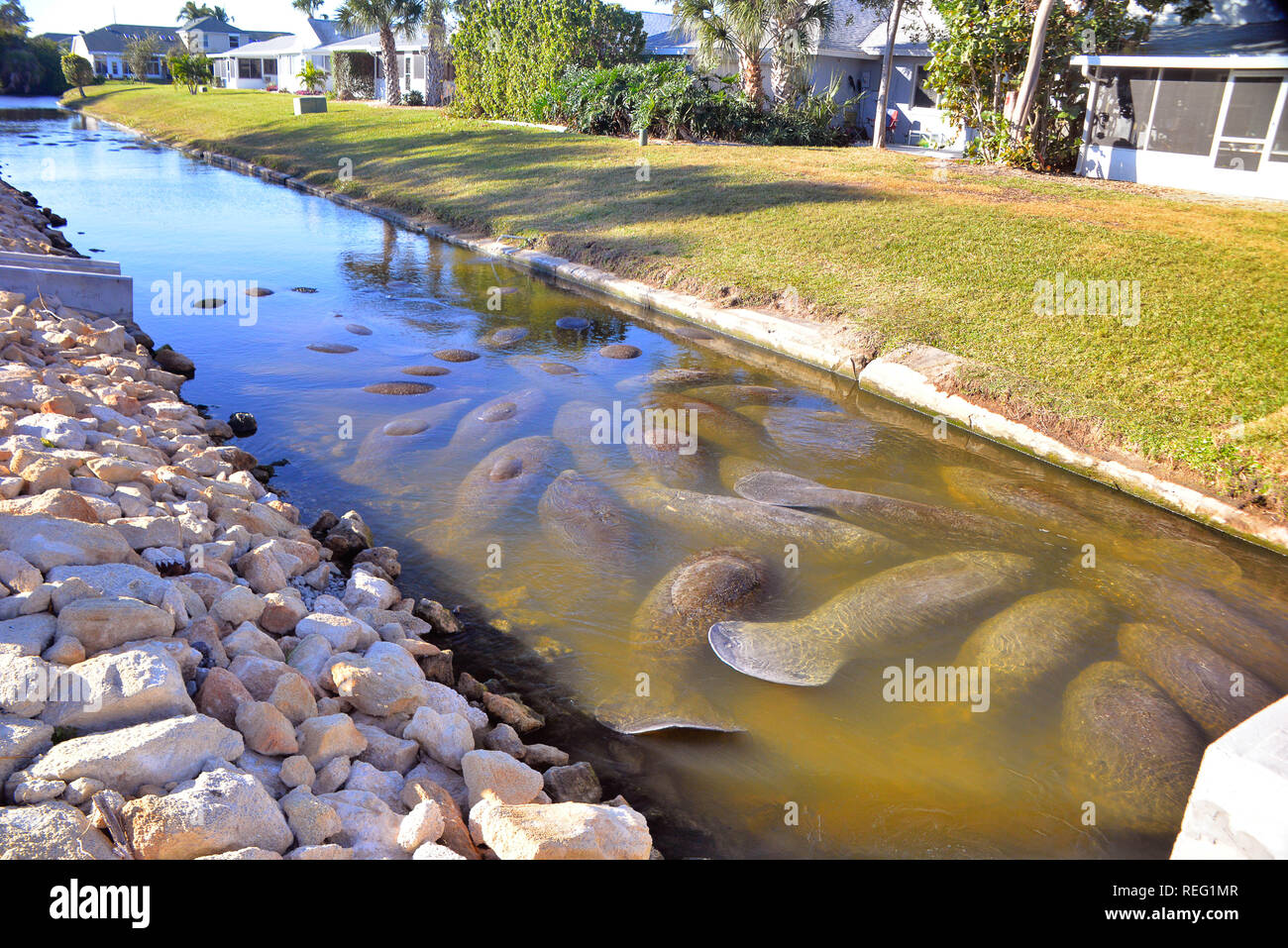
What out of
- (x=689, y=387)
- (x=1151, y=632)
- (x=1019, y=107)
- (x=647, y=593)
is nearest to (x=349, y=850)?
(x=647, y=593)

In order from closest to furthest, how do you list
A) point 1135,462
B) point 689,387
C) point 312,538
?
point 312,538, point 1135,462, point 689,387

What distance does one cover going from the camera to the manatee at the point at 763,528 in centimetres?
642

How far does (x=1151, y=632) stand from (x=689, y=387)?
5584 mm

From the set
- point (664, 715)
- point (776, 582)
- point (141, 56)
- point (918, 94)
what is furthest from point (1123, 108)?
point (141, 56)

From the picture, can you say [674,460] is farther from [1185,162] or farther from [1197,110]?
[1197,110]

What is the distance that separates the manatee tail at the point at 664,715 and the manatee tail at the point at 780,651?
0.39 meters

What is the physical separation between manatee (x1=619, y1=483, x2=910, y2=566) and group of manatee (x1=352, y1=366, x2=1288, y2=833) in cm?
2

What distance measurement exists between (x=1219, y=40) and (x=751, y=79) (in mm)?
11639

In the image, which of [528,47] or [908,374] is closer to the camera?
[908,374]

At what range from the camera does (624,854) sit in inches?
127

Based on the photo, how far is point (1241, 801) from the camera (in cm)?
310

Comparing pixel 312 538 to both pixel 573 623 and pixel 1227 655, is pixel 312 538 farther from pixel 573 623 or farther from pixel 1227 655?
pixel 1227 655

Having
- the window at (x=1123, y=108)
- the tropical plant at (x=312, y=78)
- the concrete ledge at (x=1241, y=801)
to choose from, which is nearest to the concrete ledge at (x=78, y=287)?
the concrete ledge at (x=1241, y=801)

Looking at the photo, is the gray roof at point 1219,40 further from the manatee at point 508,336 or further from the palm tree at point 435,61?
the palm tree at point 435,61
